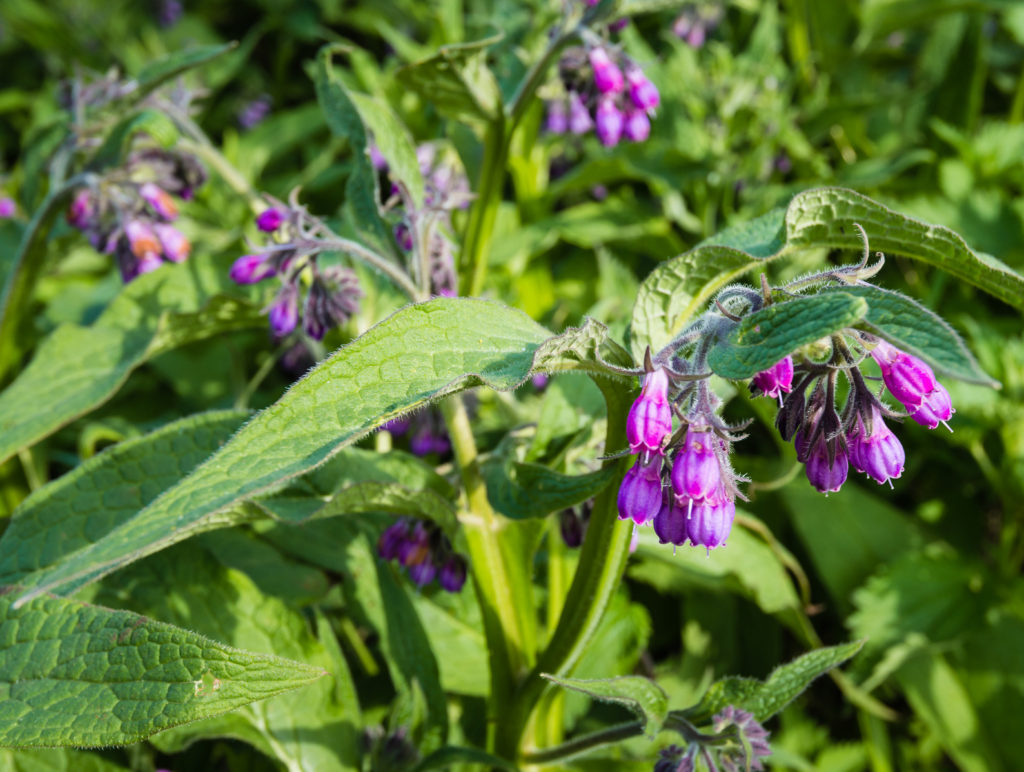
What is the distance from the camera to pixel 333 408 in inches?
47.4

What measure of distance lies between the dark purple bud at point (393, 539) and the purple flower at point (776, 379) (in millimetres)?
892

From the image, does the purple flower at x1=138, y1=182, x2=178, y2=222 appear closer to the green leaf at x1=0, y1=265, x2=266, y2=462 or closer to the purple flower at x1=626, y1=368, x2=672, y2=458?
the green leaf at x1=0, y1=265, x2=266, y2=462

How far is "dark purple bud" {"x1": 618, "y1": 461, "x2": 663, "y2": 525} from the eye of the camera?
131cm

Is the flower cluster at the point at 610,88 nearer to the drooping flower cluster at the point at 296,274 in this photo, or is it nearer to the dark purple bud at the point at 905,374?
the drooping flower cluster at the point at 296,274

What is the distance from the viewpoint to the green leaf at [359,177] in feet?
6.50

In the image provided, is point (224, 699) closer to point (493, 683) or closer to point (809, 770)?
point (493, 683)

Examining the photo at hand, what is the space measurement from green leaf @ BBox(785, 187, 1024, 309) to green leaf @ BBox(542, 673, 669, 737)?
0.74 metres

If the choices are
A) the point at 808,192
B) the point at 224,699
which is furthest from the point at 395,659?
the point at 808,192

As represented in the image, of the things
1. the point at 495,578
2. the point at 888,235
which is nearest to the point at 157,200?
the point at 495,578

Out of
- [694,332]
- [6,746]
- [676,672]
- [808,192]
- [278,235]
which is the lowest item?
[676,672]

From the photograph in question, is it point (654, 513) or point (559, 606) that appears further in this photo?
point (559, 606)

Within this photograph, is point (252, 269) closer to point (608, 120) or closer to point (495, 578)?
point (495, 578)

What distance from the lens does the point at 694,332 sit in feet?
4.36

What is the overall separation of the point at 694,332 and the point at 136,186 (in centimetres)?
187
